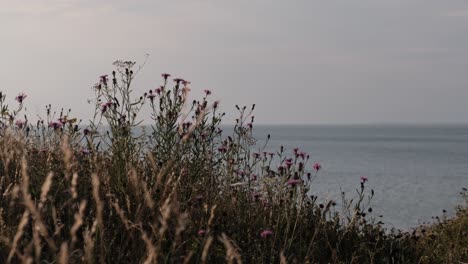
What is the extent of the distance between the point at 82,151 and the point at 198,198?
146 centimetres

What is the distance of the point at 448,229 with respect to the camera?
846cm

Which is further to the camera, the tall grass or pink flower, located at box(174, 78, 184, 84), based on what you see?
pink flower, located at box(174, 78, 184, 84)

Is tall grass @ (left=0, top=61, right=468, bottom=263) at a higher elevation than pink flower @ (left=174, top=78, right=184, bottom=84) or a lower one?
lower

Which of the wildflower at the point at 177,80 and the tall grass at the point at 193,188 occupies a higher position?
the wildflower at the point at 177,80

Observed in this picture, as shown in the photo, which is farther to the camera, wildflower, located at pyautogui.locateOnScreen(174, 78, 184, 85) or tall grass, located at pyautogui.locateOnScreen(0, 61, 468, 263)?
wildflower, located at pyautogui.locateOnScreen(174, 78, 184, 85)

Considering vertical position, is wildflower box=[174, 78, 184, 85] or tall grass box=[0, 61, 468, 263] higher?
wildflower box=[174, 78, 184, 85]

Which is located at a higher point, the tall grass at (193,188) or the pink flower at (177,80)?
the pink flower at (177,80)

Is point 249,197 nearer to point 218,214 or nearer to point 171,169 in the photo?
point 218,214

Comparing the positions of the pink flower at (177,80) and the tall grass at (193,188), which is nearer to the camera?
the tall grass at (193,188)

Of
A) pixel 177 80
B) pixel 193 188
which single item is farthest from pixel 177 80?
pixel 193 188

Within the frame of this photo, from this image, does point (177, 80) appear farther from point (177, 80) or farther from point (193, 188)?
point (193, 188)

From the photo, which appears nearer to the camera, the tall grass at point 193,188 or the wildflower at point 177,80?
the tall grass at point 193,188

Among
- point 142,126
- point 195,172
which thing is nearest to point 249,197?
point 195,172

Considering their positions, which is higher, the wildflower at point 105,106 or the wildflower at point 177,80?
the wildflower at point 177,80
